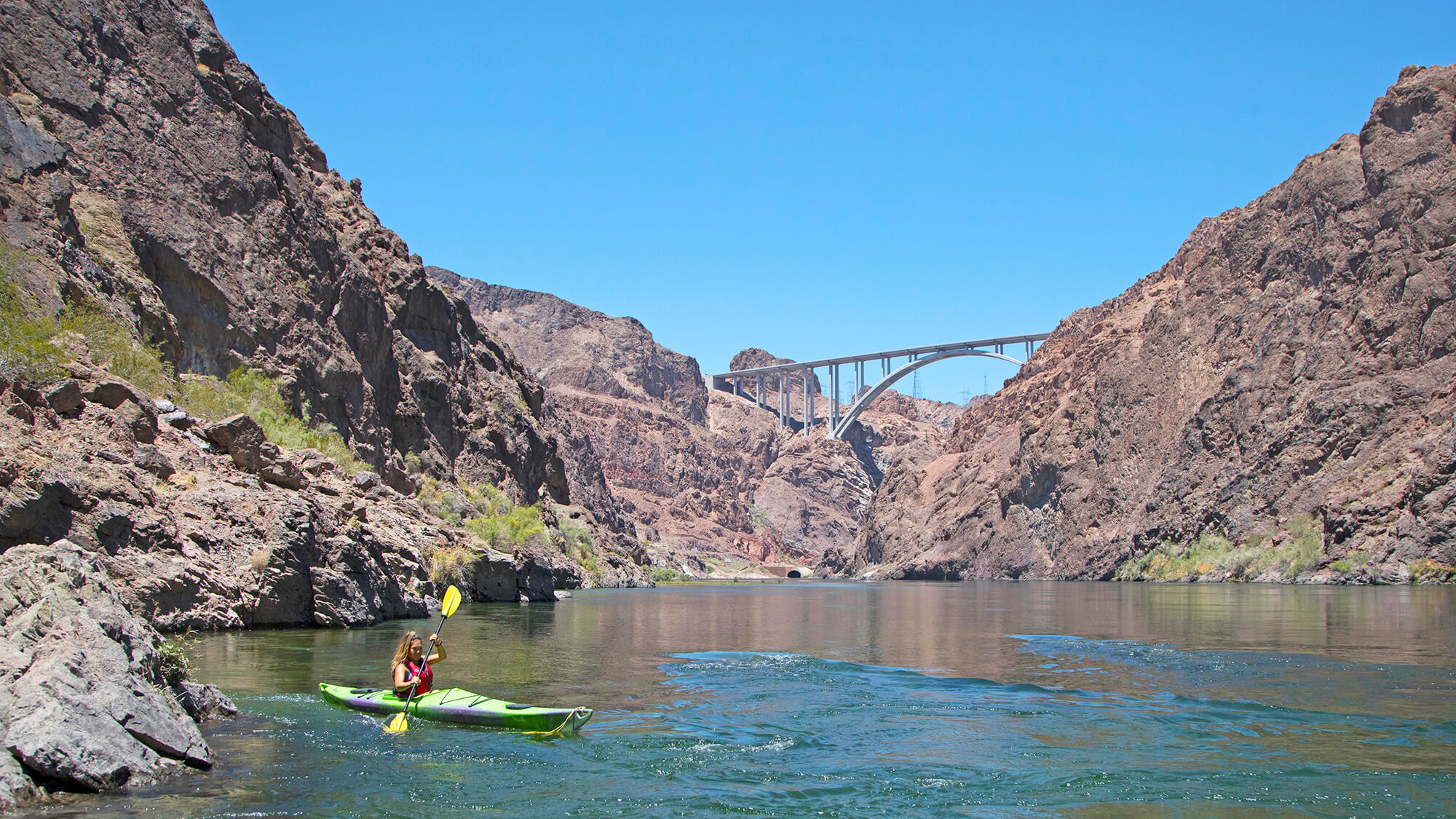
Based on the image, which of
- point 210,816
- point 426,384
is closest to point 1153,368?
point 426,384

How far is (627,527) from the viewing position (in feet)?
407

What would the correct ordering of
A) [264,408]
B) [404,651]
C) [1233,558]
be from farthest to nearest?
[1233,558], [264,408], [404,651]

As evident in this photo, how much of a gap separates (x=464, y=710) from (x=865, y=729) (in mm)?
5944

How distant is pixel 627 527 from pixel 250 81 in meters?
72.9

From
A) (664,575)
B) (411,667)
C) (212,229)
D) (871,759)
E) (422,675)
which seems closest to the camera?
(871,759)

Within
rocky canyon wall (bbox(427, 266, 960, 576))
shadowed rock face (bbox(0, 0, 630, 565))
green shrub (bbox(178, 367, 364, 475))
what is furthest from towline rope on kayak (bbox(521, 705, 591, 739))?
rocky canyon wall (bbox(427, 266, 960, 576))

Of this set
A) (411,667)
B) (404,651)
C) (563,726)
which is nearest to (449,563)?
(411,667)

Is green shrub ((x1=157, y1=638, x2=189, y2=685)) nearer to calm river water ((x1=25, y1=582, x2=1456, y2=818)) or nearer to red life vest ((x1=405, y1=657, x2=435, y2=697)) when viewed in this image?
calm river water ((x1=25, y1=582, x2=1456, y2=818))

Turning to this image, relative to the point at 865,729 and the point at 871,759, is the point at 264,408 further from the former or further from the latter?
the point at 871,759

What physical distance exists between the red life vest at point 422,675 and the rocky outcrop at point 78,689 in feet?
11.8

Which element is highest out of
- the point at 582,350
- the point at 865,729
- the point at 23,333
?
the point at 582,350

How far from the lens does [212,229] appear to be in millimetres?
52500

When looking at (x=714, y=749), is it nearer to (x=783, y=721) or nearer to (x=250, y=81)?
(x=783, y=721)

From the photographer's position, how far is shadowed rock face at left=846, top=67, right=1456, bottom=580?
2685 inches
